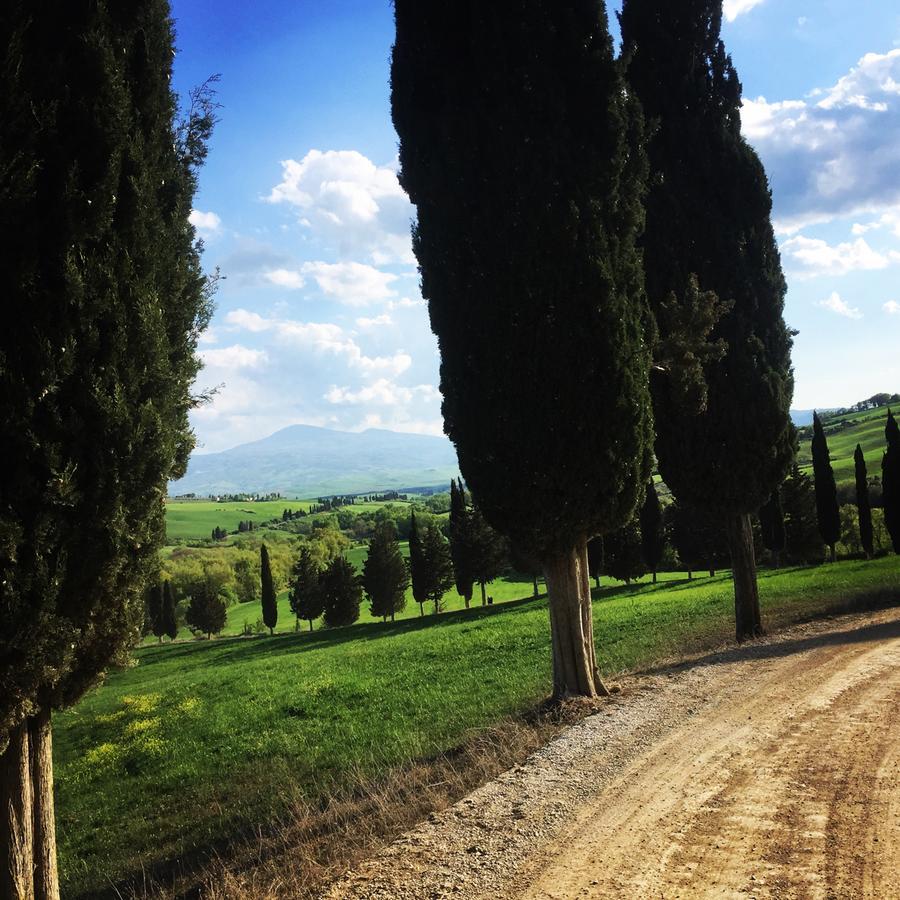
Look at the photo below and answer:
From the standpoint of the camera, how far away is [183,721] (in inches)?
829

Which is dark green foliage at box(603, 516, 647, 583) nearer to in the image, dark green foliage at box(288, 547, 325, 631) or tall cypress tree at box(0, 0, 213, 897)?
dark green foliage at box(288, 547, 325, 631)

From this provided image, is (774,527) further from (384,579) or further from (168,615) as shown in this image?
(168,615)

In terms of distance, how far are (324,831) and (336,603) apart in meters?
61.9

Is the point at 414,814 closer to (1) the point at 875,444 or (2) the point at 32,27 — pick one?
(2) the point at 32,27

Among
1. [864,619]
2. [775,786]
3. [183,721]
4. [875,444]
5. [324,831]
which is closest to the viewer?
[775,786]

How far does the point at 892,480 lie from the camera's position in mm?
42062

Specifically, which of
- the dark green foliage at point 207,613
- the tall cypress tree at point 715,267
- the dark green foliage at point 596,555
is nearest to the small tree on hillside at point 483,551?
the dark green foliage at point 596,555

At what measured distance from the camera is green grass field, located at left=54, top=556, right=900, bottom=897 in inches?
476

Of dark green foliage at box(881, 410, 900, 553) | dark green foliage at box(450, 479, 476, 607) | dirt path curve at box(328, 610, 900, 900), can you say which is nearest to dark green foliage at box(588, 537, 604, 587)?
dark green foliage at box(450, 479, 476, 607)

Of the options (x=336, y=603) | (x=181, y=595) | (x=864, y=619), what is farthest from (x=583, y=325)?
(x=181, y=595)

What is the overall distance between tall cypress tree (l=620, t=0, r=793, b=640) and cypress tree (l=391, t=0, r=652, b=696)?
16.9ft

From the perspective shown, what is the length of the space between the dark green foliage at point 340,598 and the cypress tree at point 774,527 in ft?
132

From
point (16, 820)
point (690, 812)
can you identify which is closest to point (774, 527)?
point (690, 812)

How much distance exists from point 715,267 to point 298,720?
17.1 meters
